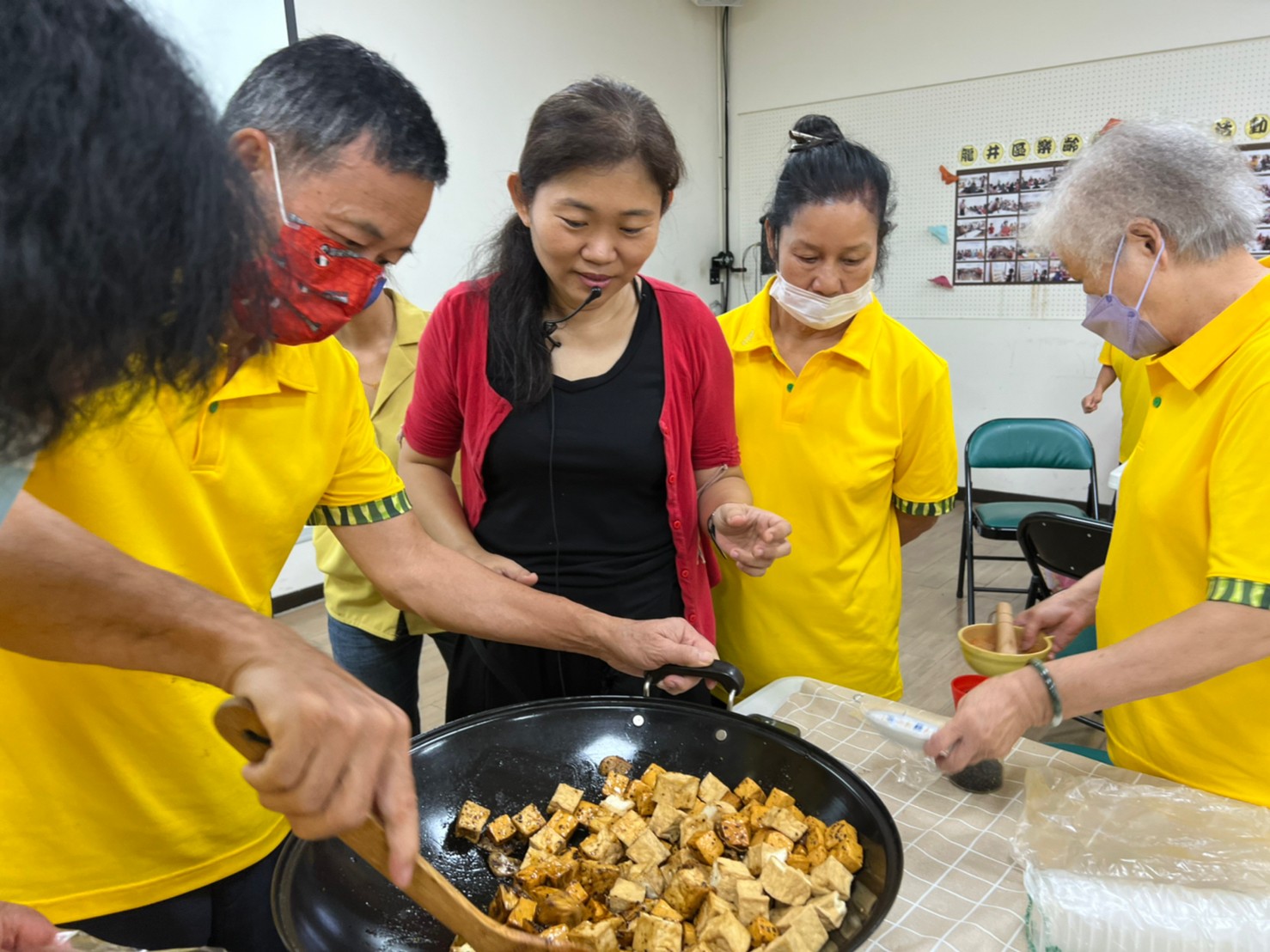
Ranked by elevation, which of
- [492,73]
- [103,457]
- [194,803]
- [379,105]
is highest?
[492,73]

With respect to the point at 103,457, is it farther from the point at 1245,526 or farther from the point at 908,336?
the point at 908,336

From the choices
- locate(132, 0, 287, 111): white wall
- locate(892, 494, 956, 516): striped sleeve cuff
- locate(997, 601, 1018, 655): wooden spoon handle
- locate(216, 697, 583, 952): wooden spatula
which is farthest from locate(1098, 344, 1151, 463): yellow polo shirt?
locate(132, 0, 287, 111): white wall

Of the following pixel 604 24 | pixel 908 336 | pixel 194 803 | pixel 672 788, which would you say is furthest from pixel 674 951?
pixel 604 24

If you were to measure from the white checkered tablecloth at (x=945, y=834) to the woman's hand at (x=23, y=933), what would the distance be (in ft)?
2.45

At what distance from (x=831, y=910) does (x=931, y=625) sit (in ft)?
10.7

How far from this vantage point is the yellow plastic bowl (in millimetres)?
1273

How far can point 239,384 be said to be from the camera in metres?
1.03

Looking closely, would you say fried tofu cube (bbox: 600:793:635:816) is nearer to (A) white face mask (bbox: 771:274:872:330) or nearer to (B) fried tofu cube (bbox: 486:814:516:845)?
(B) fried tofu cube (bbox: 486:814:516:845)

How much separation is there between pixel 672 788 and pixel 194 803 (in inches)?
23.7

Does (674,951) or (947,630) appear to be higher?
(674,951)

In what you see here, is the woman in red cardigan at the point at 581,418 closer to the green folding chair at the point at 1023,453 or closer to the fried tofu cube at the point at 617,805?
the fried tofu cube at the point at 617,805

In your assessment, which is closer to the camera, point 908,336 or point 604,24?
point 908,336

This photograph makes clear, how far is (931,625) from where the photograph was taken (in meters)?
3.99

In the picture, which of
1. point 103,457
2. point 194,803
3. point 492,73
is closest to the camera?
point 103,457
